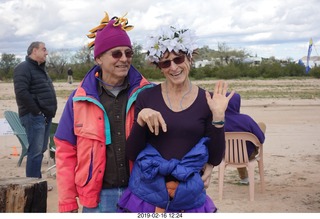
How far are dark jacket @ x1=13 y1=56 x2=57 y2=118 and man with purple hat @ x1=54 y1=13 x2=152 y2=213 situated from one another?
323 cm

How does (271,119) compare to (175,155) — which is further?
(271,119)

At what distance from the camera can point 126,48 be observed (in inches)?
116

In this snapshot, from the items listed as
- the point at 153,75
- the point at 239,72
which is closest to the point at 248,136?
the point at 153,75

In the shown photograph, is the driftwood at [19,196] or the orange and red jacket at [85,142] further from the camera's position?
the driftwood at [19,196]

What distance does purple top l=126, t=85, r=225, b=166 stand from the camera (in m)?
2.61

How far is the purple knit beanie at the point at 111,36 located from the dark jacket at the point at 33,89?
3.24 metres

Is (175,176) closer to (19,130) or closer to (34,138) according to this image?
(34,138)

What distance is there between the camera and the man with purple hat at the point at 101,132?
2.89m

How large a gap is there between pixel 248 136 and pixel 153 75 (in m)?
33.0

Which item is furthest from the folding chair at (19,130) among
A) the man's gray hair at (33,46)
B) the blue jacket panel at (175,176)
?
the blue jacket panel at (175,176)

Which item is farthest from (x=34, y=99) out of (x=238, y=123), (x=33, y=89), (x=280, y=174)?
(x=280, y=174)

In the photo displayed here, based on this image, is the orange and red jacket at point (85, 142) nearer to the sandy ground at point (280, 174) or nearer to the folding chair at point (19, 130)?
the sandy ground at point (280, 174)

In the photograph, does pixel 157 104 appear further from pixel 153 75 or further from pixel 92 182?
pixel 153 75

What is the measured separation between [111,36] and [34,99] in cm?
355
